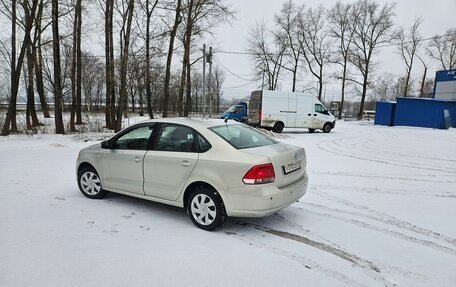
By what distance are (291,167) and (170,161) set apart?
170cm

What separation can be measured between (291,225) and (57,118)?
1495cm

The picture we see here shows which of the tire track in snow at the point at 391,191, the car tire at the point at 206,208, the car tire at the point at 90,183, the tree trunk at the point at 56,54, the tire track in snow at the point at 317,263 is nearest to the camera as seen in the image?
the tire track in snow at the point at 317,263

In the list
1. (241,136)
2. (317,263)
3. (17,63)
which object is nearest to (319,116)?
(17,63)

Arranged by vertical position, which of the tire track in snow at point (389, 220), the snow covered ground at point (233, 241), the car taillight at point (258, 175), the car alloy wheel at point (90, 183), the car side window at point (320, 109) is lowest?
the snow covered ground at point (233, 241)

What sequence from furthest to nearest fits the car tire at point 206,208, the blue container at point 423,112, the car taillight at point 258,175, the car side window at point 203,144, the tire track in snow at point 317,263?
the blue container at point 423,112, the car side window at point 203,144, the car tire at point 206,208, the car taillight at point 258,175, the tire track in snow at point 317,263

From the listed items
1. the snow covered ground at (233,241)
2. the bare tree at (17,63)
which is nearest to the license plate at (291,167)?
the snow covered ground at (233,241)

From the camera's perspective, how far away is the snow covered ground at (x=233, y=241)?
10.5 ft

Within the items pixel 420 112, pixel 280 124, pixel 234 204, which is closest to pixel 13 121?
pixel 280 124

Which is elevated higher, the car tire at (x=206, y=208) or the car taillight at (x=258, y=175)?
the car taillight at (x=258, y=175)

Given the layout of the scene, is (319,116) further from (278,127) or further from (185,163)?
(185,163)

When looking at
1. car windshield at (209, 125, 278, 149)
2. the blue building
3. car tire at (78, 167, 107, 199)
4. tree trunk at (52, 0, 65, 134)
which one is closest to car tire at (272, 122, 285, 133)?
tree trunk at (52, 0, 65, 134)

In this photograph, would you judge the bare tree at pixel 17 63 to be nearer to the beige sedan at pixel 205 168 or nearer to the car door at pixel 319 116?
the beige sedan at pixel 205 168

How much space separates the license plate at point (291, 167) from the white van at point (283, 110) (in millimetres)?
14788

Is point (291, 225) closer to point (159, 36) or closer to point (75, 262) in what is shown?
point (75, 262)
